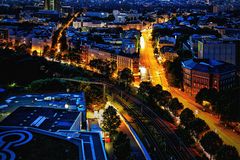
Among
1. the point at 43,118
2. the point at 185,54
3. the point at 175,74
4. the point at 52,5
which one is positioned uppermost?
the point at 52,5

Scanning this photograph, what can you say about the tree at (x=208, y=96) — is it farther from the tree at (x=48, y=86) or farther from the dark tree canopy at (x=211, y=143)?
the tree at (x=48, y=86)

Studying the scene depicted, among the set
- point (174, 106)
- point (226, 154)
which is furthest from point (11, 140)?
point (174, 106)

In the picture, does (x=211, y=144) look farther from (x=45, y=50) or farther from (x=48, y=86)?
(x=45, y=50)

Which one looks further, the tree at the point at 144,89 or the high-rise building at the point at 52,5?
the high-rise building at the point at 52,5


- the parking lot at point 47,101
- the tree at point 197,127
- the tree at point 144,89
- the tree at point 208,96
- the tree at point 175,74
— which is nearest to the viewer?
the tree at point 197,127

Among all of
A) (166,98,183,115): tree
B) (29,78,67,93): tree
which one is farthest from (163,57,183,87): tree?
(29,78,67,93): tree

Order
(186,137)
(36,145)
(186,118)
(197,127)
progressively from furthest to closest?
(186,118), (197,127), (186,137), (36,145)

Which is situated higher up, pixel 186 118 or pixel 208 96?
pixel 208 96

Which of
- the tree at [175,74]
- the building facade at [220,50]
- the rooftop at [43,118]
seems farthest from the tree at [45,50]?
the rooftop at [43,118]

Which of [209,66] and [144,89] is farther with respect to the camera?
[209,66]
